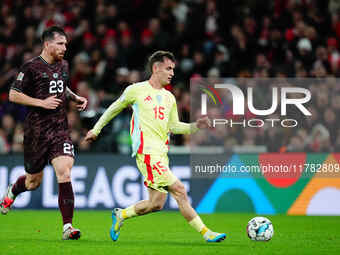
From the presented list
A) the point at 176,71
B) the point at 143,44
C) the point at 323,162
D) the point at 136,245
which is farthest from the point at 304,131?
the point at 136,245

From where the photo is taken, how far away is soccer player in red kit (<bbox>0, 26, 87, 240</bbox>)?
8.82m

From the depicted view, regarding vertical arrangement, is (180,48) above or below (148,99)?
above

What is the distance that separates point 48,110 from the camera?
29.5 ft

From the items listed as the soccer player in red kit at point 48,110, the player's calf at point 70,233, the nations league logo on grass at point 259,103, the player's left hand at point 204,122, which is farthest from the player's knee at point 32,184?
the nations league logo on grass at point 259,103

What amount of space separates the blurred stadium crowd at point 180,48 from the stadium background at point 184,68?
2 centimetres

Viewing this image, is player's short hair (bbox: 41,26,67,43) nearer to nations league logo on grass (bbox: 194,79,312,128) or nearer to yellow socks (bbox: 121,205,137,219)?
yellow socks (bbox: 121,205,137,219)

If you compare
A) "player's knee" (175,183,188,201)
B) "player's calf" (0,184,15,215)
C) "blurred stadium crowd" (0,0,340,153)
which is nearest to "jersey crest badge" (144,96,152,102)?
"player's knee" (175,183,188,201)

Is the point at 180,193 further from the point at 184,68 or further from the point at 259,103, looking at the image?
the point at 184,68

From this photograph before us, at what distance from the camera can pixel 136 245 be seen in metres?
8.32

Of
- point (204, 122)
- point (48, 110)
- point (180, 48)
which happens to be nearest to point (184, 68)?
point (180, 48)

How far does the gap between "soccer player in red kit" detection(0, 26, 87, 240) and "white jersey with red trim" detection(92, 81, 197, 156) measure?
24.2 inches

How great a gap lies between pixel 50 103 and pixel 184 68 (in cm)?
799

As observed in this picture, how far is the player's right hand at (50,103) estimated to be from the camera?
8781 millimetres

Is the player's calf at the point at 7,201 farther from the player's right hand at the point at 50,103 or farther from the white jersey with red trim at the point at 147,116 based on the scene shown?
the white jersey with red trim at the point at 147,116
